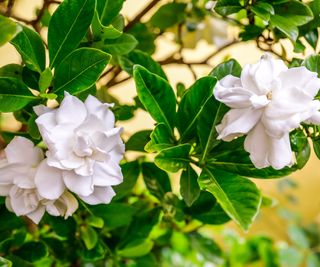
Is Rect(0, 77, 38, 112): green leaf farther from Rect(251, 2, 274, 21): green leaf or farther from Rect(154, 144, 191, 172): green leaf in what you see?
Rect(251, 2, 274, 21): green leaf

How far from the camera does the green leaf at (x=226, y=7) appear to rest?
566 millimetres

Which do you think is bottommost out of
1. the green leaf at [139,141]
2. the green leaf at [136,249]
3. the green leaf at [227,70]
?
the green leaf at [136,249]

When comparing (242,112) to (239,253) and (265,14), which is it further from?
(239,253)

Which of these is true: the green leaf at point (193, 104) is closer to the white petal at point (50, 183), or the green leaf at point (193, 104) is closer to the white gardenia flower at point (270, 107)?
the white gardenia flower at point (270, 107)

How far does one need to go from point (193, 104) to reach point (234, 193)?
105 mm

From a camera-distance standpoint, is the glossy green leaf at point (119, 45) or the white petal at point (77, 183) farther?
the glossy green leaf at point (119, 45)

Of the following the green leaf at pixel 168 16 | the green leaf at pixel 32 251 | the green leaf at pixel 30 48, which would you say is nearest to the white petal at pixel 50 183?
the green leaf at pixel 30 48

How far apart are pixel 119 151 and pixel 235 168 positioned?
0.13 m

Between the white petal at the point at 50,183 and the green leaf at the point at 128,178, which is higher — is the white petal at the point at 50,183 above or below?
above

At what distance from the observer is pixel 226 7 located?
0.57 meters

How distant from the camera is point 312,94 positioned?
0.44m

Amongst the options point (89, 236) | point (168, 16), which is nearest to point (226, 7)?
point (168, 16)

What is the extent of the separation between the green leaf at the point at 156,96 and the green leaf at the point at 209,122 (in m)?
0.04

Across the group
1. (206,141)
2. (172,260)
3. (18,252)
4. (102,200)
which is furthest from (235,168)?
(172,260)
